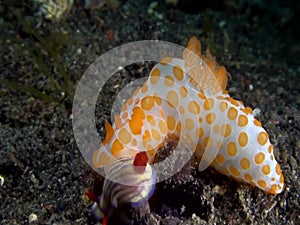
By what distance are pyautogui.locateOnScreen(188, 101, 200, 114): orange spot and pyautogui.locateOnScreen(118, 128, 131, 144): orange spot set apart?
0.50 m

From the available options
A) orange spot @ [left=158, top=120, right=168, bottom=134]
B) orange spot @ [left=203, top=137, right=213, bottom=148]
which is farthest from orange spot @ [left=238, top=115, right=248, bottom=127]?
orange spot @ [left=158, top=120, right=168, bottom=134]

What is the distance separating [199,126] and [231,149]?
0.28m

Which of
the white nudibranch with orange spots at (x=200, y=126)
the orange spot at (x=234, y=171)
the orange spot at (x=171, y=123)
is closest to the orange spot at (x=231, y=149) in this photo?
the white nudibranch with orange spots at (x=200, y=126)

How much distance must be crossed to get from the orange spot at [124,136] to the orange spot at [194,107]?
498 mm

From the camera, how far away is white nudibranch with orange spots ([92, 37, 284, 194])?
9.32 ft

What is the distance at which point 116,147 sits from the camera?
2.82 metres

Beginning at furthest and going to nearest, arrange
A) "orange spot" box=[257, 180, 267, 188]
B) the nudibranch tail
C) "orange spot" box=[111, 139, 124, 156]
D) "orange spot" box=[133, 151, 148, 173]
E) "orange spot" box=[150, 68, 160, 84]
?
"orange spot" box=[150, 68, 160, 84]
the nudibranch tail
"orange spot" box=[257, 180, 267, 188]
"orange spot" box=[111, 139, 124, 156]
"orange spot" box=[133, 151, 148, 173]

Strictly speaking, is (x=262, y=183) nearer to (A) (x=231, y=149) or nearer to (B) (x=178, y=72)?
(A) (x=231, y=149)

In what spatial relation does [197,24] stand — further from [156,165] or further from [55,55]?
[156,165]

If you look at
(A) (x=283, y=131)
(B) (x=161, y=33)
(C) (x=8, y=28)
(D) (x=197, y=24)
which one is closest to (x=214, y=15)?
(D) (x=197, y=24)

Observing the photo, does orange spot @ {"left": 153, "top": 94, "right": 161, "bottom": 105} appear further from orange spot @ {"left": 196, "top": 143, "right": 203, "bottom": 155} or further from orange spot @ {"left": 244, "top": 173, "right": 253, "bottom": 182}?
orange spot @ {"left": 244, "top": 173, "right": 253, "bottom": 182}

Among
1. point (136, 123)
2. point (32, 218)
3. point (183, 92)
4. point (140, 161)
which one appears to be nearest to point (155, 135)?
point (136, 123)

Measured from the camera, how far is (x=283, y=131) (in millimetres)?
3727

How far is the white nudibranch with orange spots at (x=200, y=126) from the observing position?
9.32ft
